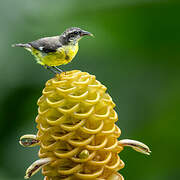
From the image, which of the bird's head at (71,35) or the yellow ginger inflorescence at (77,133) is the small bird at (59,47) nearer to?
the bird's head at (71,35)

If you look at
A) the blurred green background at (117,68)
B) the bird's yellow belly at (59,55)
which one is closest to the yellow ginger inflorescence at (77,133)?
the bird's yellow belly at (59,55)

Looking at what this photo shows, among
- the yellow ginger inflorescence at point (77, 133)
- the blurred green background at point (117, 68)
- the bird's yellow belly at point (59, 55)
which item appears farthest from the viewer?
the blurred green background at point (117, 68)

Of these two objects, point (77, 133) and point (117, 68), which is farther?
point (117, 68)

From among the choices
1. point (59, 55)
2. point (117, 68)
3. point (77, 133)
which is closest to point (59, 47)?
point (59, 55)

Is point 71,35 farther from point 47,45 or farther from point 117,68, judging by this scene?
point 117,68

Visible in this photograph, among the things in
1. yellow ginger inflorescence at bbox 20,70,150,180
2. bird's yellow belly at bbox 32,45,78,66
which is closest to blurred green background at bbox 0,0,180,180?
bird's yellow belly at bbox 32,45,78,66

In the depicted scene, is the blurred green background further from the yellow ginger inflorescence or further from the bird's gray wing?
the yellow ginger inflorescence
